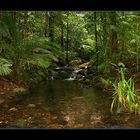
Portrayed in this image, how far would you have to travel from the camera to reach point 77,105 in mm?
3818

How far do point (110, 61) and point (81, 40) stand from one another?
0.56m

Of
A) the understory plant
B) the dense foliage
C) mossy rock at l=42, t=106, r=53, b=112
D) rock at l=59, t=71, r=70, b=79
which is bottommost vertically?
mossy rock at l=42, t=106, r=53, b=112

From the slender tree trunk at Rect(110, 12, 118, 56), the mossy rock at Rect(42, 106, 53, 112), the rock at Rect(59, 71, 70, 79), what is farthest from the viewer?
the rock at Rect(59, 71, 70, 79)

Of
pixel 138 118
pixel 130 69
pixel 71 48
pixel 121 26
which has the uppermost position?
pixel 121 26

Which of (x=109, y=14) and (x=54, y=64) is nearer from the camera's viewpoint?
(x=109, y=14)

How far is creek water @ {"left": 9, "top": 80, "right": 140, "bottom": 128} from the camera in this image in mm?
3201

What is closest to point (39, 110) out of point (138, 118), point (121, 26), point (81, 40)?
point (138, 118)

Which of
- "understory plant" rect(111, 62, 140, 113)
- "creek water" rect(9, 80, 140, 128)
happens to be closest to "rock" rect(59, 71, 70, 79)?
"creek water" rect(9, 80, 140, 128)

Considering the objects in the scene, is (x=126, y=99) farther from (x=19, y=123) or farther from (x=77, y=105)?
(x=19, y=123)

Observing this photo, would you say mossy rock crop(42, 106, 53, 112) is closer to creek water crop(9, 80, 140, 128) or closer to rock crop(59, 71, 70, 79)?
creek water crop(9, 80, 140, 128)

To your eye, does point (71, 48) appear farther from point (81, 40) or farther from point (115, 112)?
point (115, 112)

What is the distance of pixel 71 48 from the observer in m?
4.77

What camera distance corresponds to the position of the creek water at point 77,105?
3201mm
